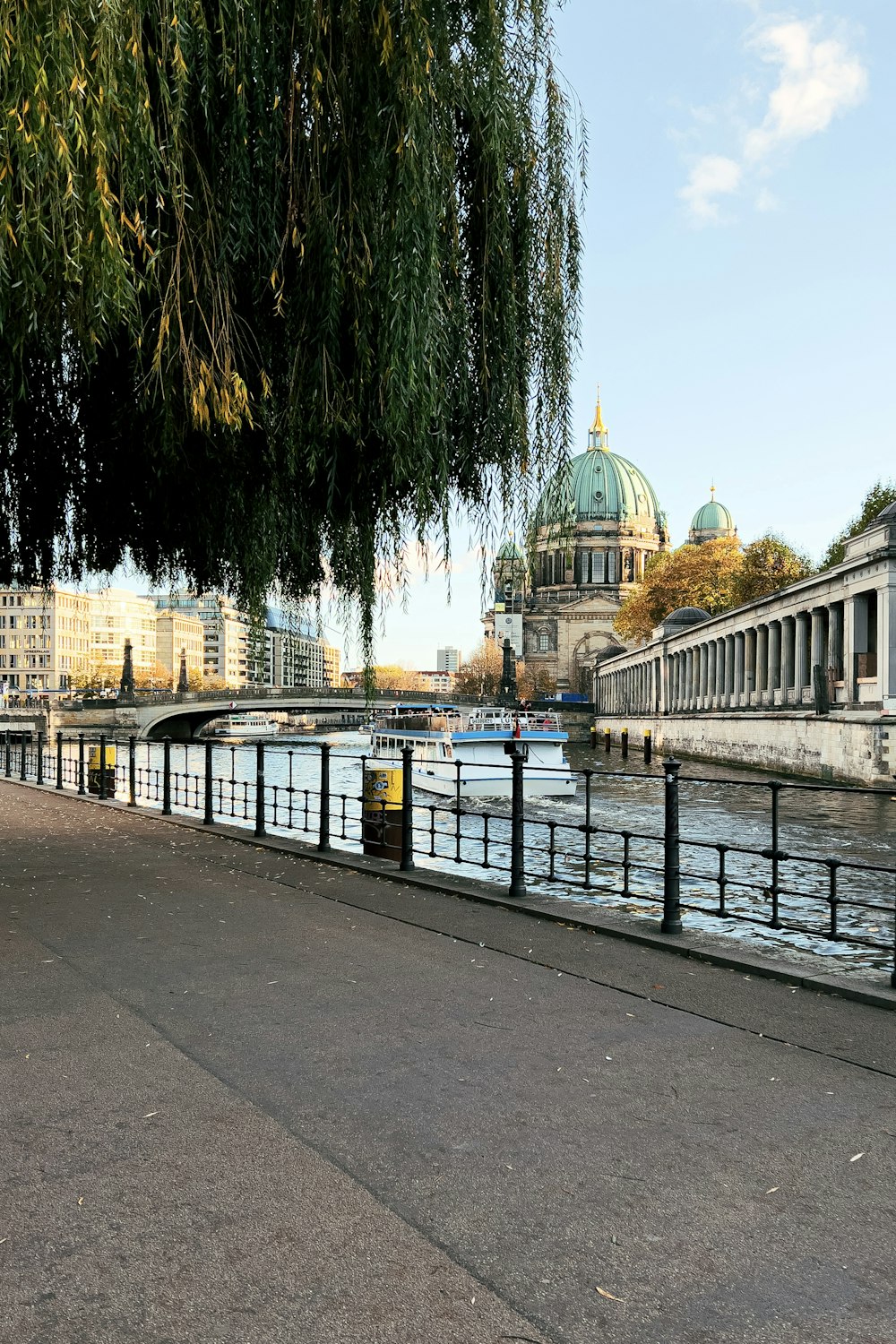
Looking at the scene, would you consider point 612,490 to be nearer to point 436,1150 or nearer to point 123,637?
point 123,637

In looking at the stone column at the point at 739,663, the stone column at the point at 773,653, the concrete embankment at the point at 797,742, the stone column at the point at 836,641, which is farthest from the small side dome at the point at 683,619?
the stone column at the point at 836,641

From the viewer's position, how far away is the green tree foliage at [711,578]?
78.5 m

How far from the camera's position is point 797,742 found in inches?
1834

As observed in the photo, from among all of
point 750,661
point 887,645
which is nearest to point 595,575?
point 750,661

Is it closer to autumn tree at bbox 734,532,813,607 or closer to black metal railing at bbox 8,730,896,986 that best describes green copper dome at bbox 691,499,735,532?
autumn tree at bbox 734,532,813,607

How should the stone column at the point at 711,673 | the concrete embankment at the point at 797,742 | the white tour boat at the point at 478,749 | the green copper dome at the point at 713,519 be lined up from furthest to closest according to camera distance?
the green copper dome at the point at 713,519 < the stone column at the point at 711,673 < the white tour boat at the point at 478,749 < the concrete embankment at the point at 797,742

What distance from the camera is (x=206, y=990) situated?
6738mm

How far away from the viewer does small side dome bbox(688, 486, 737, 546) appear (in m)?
161

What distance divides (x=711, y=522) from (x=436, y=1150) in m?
163

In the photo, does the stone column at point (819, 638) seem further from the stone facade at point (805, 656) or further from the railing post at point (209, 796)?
the railing post at point (209, 796)

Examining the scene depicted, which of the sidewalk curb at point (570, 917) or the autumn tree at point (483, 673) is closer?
the sidewalk curb at point (570, 917)

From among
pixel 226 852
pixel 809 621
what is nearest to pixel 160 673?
pixel 809 621

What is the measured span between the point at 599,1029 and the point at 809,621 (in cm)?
5448

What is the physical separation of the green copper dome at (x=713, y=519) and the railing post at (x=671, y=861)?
157m
